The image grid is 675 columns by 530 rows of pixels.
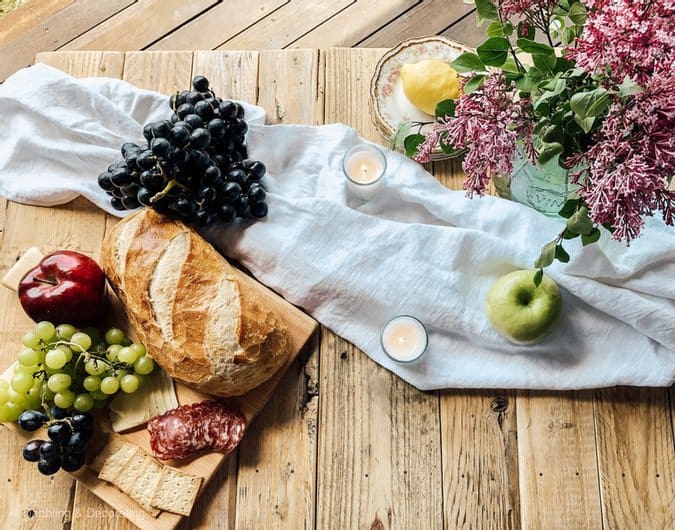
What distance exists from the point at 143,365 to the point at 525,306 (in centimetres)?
68

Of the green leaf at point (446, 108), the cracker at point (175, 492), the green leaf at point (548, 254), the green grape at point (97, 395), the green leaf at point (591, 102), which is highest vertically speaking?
the green leaf at point (591, 102)

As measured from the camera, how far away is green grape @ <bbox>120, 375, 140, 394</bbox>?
1176mm

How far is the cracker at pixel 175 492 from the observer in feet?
3.80

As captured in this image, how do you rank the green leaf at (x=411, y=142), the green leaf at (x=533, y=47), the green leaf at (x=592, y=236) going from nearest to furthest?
the green leaf at (x=533, y=47) → the green leaf at (x=592, y=236) → the green leaf at (x=411, y=142)

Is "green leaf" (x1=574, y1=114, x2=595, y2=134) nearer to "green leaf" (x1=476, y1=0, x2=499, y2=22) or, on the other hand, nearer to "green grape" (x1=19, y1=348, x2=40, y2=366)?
"green leaf" (x1=476, y1=0, x2=499, y2=22)

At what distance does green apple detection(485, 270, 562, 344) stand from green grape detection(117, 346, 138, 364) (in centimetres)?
64

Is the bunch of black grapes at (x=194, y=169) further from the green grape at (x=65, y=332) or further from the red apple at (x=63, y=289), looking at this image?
the green grape at (x=65, y=332)

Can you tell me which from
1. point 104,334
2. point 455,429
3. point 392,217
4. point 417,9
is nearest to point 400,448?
point 455,429

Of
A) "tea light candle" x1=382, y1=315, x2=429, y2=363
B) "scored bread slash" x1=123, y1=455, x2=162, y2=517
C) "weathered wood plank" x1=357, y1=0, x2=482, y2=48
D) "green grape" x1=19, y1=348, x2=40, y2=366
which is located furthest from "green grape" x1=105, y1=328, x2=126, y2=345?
"weathered wood plank" x1=357, y1=0, x2=482, y2=48

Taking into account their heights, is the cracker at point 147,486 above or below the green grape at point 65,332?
below

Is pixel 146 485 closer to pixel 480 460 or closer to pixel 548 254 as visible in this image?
pixel 480 460

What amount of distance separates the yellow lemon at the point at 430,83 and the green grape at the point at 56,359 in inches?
30.9

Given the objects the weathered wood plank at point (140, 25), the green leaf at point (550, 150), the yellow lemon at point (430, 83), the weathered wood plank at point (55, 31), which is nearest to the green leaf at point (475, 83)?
the green leaf at point (550, 150)

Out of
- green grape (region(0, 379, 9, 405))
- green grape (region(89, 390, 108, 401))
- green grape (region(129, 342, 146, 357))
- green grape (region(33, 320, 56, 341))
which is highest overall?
green grape (region(33, 320, 56, 341))
